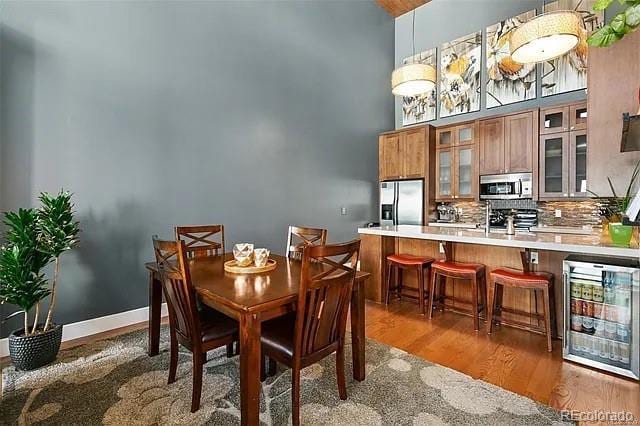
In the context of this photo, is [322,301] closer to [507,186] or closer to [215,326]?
[215,326]

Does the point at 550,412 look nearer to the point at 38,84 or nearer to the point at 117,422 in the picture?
the point at 117,422

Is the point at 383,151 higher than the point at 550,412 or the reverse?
higher

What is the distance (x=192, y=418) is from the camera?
167 cm

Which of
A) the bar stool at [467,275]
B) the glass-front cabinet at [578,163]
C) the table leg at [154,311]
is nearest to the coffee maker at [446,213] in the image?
Answer: the glass-front cabinet at [578,163]

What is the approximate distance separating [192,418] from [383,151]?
197 inches

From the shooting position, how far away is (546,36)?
2365 millimetres

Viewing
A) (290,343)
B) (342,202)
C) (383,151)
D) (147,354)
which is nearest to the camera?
(290,343)

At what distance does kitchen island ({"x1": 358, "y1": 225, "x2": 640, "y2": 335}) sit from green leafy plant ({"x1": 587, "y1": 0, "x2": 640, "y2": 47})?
4.55 ft

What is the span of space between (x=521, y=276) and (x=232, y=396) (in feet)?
8.02

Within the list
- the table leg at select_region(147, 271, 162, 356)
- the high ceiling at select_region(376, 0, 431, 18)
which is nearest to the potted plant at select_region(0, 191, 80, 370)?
the table leg at select_region(147, 271, 162, 356)

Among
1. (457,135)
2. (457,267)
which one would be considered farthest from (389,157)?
(457,267)

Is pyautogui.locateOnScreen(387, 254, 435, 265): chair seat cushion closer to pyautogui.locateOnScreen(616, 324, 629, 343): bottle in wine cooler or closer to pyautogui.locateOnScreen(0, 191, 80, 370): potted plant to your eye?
pyautogui.locateOnScreen(616, 324, 629, 343): bottle in wine cooler

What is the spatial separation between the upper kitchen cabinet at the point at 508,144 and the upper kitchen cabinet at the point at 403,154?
870mm

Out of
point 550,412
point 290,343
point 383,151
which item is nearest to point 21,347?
point 290,343
